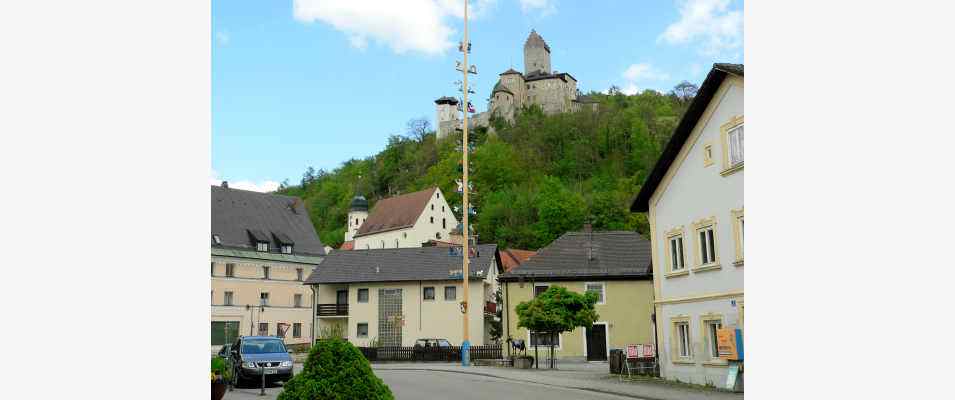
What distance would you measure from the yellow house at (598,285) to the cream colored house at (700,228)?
12.3 metres

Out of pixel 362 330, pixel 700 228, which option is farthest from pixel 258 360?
pixel 362 330

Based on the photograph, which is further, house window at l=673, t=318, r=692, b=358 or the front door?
the front door

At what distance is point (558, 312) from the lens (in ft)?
65.1

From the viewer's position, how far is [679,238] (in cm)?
1280

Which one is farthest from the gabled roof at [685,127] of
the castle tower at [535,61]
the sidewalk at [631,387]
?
the castle tower at [535,61]

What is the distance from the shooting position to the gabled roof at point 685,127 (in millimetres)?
9665

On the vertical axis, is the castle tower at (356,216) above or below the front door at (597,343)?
above

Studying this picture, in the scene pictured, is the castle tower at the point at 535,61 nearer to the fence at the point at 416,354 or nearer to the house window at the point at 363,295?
the house window at the point at 363,295

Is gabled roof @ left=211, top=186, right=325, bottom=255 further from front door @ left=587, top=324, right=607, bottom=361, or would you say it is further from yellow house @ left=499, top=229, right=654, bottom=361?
front door @ left=587, top=324, right=607, bottom=361

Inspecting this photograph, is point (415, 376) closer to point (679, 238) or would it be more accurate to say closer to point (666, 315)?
point (666, 315)

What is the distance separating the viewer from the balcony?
34.5m

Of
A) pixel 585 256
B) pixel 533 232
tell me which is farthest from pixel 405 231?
pixel 585 256

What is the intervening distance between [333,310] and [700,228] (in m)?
26.5

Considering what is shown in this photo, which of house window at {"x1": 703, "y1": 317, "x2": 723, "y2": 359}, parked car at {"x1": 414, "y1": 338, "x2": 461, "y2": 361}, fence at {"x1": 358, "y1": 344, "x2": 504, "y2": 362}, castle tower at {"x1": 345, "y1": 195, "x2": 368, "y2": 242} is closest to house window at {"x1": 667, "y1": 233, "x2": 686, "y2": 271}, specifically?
house window at {"x1": 703, "y1": 317, "x2": 723, "y2": 359}
